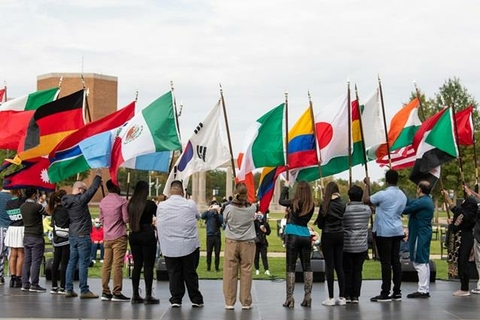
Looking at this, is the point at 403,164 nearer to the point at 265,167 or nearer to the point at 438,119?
the point at 438,119

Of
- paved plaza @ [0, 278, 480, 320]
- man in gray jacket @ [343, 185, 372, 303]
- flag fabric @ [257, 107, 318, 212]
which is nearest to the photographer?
paved plaza @ [0, 278, 480, 320]

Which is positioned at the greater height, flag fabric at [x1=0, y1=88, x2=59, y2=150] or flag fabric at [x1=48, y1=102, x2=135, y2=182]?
flag fabric at [x1=0, y1=88, x2=59, y2=150]

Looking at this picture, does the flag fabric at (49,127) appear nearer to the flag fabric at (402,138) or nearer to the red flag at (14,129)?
the red flag at (14,129)

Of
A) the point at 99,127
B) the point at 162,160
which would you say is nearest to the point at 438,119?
the point at 162,160

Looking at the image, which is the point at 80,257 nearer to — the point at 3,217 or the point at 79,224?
the point at 79,224

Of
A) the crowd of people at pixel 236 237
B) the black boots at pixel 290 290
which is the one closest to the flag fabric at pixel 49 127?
the crowd of people at pixel 236 237

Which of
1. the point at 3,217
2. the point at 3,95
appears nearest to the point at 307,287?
the point at 3,217

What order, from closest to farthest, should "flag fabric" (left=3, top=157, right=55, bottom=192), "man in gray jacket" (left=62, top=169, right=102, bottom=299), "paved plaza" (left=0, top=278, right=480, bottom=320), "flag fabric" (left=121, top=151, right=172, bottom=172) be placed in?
"paved plaza" (left=0, top=278, right=480, bottom=320)
"man in gray jacket" (left=62, top=169, right=102, bottom=299)
"flag fabric" (left=121, top=151, right=172, bottom=172)
"flag fabric" (left=3, top=157, right=55, bottom=192)

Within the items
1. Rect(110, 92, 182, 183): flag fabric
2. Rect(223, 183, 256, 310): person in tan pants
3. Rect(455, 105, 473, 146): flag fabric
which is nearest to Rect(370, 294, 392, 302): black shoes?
Rect(223, 183, 256, 310): person in tan pants

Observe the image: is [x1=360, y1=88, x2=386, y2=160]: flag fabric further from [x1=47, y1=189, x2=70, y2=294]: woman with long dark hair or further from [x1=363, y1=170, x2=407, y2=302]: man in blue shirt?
[x1=47, y1=189, x2=70, y2=294]: woman with long dark hair

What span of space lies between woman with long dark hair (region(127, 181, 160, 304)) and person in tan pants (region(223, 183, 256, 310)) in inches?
50.3

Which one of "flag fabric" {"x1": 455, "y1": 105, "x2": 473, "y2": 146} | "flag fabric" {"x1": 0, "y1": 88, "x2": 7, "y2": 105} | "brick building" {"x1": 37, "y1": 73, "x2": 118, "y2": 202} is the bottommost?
"flag fabric" {"x1": 455, "y1": 105, "x2": 473, "y2": 146}

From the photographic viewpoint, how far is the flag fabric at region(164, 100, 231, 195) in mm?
15742

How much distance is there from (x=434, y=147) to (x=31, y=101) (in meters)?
7.96
